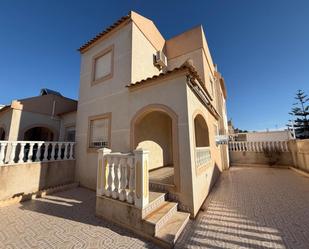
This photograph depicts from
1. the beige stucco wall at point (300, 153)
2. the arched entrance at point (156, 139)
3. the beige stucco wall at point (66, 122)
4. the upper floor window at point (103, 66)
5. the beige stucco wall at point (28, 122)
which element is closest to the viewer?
the arched entrance at point (156, 139)

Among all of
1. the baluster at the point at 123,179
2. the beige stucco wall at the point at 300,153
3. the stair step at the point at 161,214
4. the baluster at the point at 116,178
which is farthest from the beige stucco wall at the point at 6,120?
the beige stucco wall at the point at 300,153

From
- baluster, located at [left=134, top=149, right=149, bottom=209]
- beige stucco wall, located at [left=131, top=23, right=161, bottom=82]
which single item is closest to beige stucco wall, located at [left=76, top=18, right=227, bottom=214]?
beige stucco wall, located at [left=131, top=23, right=161, bottom=82]

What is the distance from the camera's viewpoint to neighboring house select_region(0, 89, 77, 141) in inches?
352

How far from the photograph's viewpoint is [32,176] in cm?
574

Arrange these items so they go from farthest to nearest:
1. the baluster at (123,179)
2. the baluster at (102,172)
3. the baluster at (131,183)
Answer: the baluster at (102,172) < the baluster at (123,179) < the baluster at (131,183)

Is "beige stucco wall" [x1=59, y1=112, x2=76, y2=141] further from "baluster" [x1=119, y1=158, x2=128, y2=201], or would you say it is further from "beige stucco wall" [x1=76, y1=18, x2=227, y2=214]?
"baluster" [x1=119, y1=158, x2=128, y2=201]

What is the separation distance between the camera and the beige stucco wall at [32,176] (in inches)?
199

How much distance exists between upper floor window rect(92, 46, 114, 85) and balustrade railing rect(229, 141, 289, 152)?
41.7ft

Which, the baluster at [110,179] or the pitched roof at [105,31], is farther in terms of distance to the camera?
the pitched roof at [105,31]

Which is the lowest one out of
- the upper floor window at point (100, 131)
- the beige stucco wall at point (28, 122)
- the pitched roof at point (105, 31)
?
the upper floor window at point (100, 131)

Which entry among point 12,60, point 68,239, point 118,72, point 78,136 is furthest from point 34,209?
point 12,60

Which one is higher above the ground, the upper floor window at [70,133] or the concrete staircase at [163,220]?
the upper floor window at [70,133]

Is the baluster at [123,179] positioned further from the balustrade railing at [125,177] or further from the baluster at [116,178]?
the baluster at [116,178]

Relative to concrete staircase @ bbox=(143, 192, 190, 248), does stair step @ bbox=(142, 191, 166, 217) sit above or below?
above
